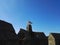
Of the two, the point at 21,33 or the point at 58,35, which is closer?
the point at 21,33

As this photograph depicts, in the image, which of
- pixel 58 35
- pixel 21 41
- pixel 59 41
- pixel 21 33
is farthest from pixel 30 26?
pixel 58 35

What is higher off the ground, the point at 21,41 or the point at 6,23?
the point at 6,23

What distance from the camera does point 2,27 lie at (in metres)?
26.1

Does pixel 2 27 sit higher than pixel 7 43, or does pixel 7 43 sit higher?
pixel 2 27

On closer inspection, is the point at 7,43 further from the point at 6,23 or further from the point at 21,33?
the point at 21,33

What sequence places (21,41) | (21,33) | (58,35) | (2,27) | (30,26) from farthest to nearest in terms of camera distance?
(58,35) < (21,33) < (30,26) < (2,27) < (21,41)

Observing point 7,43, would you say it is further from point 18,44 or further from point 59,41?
point 59,41

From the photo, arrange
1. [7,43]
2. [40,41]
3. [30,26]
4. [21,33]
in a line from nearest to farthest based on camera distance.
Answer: [7,43]
[40,41]
[30,26]
[21,33]

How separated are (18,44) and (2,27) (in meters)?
10.8

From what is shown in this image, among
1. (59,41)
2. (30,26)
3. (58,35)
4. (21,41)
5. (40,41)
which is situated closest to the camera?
(21,41)

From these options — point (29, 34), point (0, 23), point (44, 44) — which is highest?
point (0, 23)

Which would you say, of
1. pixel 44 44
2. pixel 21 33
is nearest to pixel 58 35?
pixel 21 33

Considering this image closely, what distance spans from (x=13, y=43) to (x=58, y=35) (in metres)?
33.0

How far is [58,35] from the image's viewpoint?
4659 cm
